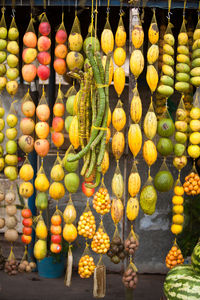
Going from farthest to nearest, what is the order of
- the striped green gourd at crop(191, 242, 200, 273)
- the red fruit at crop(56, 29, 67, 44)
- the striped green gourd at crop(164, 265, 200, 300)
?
1. the red fruit at crop(56, 29, 67, 44)
2. the striped green gourd at crop(191, 242, 200, 273)
3. the striped green gourd at crop(164, 265, 200, 300)

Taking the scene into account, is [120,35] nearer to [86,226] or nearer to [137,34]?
[137,34]

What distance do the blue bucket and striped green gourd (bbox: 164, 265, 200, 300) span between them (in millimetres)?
1752

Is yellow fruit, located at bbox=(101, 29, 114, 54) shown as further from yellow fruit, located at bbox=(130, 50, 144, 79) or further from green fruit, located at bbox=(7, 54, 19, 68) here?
green fruit, located at bbox=(7, 54, 19, 68)

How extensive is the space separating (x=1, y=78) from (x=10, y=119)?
39 cm

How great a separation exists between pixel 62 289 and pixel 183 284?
1761 millimetres

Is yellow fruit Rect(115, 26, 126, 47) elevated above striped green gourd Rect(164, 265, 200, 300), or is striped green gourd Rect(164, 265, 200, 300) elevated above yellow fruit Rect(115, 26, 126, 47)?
yellow fruit Rect(115, 26, 126, 47)

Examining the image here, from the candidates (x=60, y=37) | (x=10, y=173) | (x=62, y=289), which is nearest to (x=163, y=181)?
(x=10, y=173)

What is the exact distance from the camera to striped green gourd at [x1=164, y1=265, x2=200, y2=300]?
261 centimetres

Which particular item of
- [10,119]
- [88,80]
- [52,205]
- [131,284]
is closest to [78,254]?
[52,205]

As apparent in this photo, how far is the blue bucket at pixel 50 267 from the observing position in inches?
166

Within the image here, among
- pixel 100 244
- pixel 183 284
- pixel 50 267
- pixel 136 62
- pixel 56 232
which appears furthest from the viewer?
pixel 50 267

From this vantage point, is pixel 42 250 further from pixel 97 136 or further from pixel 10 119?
pixel 97 136

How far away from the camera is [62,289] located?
4.01 metres

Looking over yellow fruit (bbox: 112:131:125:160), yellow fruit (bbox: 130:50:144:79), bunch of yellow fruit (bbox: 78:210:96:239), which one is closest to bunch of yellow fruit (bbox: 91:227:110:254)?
bunch of yellow fruit (bbox: 78:210:96:239)
